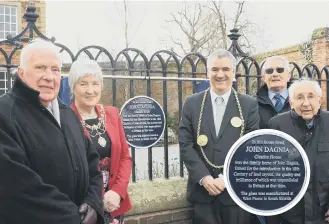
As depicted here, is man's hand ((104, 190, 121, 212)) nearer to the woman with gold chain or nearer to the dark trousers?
the woman with gold chain

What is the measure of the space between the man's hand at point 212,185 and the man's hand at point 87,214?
1.05 metres

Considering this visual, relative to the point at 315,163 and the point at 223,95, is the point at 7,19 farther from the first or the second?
the point at 315,163

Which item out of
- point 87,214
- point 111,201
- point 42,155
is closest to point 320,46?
point 111,201

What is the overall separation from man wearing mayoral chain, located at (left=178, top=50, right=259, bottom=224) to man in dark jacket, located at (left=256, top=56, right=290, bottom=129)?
38 centimetres

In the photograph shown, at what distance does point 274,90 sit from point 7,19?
1524 centimetres

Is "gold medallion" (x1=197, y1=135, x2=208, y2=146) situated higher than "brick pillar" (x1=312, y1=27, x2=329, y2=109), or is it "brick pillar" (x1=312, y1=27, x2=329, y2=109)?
"brick pillar" (x1=312, y1=27, x2=329, y2=109)

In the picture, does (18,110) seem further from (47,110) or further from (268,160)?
(268,160)

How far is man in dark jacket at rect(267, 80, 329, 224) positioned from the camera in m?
3.17

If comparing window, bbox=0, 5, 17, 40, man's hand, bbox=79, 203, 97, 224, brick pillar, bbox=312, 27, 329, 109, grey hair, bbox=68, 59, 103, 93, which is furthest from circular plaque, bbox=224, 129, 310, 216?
window, bbox=0, 5, 17, 40

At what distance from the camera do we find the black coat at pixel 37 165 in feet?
6.97

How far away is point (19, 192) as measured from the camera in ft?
6.96

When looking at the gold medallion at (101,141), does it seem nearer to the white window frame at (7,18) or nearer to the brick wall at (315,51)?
the brick wall at (315,51)

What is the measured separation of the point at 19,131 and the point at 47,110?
22 centimetres

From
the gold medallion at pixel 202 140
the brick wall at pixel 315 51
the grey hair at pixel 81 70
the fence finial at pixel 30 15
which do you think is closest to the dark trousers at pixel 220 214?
the gold medallion at pixel 202 140
